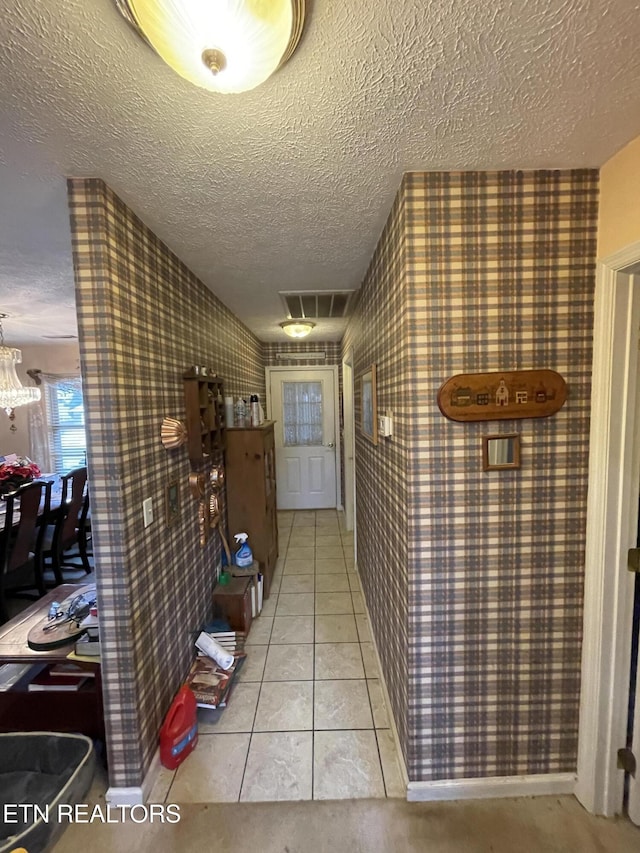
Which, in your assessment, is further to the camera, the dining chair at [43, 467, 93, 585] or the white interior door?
the white interior door

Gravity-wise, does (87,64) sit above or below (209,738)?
above

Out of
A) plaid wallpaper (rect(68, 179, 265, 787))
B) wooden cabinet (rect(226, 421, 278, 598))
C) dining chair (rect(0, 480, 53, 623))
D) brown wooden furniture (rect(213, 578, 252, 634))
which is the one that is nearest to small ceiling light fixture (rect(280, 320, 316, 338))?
wooden cabinet (rect(226, 421, 278, 598))

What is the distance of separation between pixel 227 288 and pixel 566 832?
3.03 metres

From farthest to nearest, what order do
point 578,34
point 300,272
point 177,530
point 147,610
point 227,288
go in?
point 227,288
point 300,272
point 177,530
point 147,610
point 578,34

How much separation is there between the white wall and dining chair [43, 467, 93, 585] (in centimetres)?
211

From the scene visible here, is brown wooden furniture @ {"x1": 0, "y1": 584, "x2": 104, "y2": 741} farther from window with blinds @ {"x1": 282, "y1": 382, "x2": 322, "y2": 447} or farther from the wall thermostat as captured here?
window with blinds @ {"x1": 282, "y1": 382, "x2": 322, "y2": 447}

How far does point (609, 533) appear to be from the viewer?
1.26m

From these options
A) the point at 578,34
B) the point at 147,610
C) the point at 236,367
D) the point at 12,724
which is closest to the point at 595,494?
the point at 578,34

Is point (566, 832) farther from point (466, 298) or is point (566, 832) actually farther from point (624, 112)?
point (624, 112)

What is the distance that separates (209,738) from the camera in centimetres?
168

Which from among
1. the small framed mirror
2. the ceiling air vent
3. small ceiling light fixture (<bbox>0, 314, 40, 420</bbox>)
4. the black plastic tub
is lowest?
the black plastic tub

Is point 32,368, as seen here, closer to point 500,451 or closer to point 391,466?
point 391,466

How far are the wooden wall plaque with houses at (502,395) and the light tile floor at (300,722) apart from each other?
1.49 meters

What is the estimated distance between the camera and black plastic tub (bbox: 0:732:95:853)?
49.4 inches
